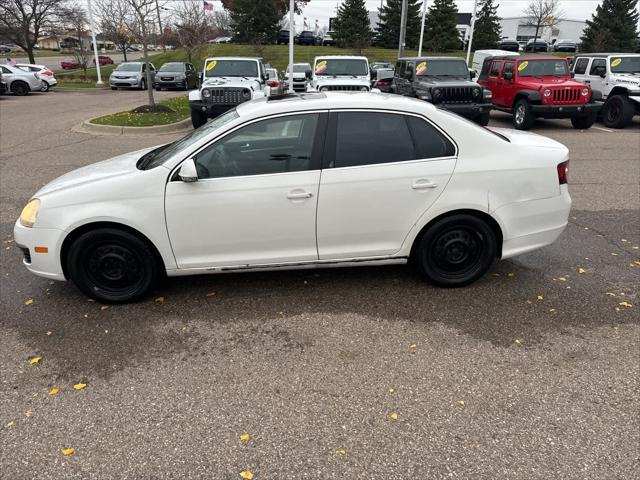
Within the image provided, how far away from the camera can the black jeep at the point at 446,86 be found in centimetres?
1283

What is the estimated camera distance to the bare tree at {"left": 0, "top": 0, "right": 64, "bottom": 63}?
113ft

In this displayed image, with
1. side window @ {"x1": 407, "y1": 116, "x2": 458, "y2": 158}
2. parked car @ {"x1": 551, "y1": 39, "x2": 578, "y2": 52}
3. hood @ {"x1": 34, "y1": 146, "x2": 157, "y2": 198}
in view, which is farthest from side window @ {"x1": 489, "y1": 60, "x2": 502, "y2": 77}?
parked car @ {"x1": 551, "y1": 39, "x2": 578, "y2": 52}

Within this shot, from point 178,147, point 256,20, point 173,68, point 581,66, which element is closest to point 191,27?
point 173,68

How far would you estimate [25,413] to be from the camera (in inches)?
112

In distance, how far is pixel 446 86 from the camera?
42.1 feet

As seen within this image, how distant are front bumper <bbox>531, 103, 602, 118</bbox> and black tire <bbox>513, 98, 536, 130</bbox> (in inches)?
6.7

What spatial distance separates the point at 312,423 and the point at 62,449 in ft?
4.30

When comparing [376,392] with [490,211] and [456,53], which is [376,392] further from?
[456,53]

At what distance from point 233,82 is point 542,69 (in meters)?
8.72

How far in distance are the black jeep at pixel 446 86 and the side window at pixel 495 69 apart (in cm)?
201

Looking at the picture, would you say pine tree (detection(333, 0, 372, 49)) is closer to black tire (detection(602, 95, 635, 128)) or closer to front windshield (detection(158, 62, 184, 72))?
front windshield (detection(158, 62, 184, 72))

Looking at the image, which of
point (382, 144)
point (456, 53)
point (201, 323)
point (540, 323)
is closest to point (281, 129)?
point (382, 144)

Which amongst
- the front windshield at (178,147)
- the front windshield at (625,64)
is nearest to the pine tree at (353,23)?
the front windshield at (625,64)

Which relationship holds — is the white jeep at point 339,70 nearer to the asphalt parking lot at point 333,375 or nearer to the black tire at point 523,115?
the black tire at point 523,115
